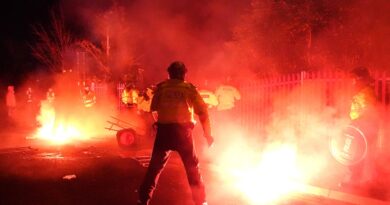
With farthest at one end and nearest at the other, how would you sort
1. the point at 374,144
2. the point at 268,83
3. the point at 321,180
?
the point at 268,83 → the point at 321,180 → the point at 374,144

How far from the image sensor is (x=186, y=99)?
17.7 ft

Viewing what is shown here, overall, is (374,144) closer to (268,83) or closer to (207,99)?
(268,83)

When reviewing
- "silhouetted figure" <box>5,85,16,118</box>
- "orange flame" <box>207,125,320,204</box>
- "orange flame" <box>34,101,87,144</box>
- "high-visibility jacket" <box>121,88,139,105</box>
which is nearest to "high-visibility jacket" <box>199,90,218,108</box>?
"orange flame" <box>207,125,320,204</box>

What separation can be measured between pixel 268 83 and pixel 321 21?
3955 mm

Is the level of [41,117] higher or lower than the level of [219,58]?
lower

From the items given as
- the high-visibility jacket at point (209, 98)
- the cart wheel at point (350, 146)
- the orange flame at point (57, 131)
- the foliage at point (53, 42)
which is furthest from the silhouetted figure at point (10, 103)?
the cart wheel at point (350, 146)

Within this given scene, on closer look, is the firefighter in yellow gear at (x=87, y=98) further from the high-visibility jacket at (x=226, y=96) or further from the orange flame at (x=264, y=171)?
the orange flame at (x=264, y=171)

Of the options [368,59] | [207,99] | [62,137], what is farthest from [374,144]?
[62,137]

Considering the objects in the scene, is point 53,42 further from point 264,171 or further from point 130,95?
point 264,171

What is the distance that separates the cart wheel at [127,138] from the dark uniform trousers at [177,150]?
624 centimetres

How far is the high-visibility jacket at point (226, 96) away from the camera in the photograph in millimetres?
11938

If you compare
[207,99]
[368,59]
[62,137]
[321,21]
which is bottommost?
[62,137]

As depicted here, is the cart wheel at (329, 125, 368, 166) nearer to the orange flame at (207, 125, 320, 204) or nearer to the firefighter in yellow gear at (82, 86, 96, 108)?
the orange flame at (207, 125, 320, 204)

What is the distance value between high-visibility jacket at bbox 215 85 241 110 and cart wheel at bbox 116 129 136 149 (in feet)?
7.88
